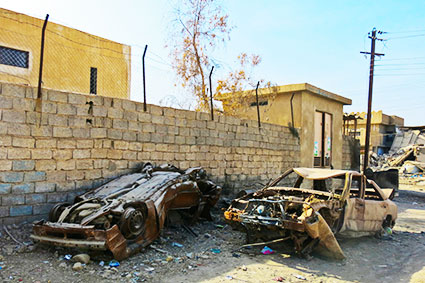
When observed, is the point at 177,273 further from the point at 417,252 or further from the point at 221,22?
the point at 221,22

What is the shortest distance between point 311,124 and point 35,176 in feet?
36.8

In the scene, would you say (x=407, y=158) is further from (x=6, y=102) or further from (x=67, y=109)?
(x=6, y=102)

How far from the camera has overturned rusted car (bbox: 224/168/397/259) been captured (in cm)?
546

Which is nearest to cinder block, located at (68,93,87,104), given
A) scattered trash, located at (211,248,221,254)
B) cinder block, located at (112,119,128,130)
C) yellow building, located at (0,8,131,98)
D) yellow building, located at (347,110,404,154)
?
cinder block, located at (112,119,128,130)

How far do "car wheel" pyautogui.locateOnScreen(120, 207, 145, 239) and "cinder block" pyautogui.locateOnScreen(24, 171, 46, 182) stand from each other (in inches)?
81.3

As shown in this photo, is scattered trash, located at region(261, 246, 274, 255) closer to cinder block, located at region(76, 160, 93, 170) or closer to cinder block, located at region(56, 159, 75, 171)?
cinder block, located at region(76, 160, 93, 170)

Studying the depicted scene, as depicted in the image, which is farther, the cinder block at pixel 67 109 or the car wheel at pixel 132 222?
the cinder block at pixel 67 109

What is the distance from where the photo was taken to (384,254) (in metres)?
6.40

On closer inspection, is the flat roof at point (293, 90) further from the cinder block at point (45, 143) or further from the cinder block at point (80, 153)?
the cinder block at point (45, 143)

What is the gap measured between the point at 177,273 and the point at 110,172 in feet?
10.4

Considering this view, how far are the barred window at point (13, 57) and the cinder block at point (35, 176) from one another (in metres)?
7.03

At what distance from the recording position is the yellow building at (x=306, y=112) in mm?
14125

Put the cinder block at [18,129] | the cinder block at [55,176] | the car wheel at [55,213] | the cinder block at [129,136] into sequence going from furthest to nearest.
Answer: the cinder block at [129,136] < the cinder block at [55,176] < the cinder block at [18,129] < the car wheel at [55,213]

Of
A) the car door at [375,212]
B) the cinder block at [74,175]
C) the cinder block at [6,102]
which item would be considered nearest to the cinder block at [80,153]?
the cinder block at [74,175]
